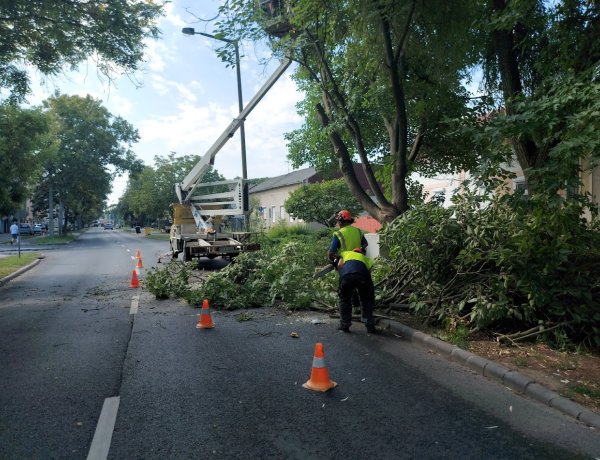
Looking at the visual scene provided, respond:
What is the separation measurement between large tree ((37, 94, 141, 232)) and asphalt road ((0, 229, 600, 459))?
39207 mm

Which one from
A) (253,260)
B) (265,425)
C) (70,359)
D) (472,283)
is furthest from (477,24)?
(70,359)

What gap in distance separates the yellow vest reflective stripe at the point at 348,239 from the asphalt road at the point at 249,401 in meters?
1.28

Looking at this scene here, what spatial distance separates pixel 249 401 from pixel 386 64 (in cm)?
678

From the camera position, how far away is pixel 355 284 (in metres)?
6.94

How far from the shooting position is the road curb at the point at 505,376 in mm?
4102

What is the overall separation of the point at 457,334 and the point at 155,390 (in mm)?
3883

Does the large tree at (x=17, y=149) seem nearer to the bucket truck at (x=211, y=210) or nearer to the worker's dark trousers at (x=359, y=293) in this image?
the bucket truck at (x=211, y=210)

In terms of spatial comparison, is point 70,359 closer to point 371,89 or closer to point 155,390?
point 155,390

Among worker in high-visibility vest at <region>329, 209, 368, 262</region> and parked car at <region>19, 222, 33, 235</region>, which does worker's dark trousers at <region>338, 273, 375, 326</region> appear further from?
parked car at <region>19, 222, 33, 235</region>

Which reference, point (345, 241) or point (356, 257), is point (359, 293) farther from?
point (345, 241)

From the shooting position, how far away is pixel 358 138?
10.5m

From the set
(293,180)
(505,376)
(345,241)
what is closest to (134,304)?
(345,241)

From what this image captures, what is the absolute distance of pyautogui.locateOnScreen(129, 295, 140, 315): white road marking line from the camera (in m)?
8.90

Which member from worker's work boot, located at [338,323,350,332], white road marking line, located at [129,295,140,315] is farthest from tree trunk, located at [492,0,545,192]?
white road marking line, located at [129,295,140,315]
